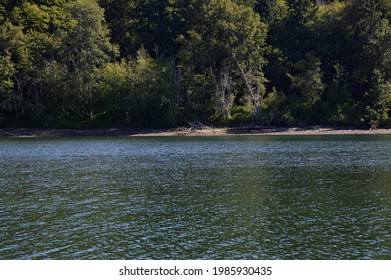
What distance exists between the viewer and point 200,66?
4301 inches

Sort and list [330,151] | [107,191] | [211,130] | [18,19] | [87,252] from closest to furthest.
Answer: [87,252], [107,191], [330,151], [211,130], [18,19]

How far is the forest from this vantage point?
102938 millimetres

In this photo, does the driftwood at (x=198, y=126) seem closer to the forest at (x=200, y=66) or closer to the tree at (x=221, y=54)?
the forest at (x=200, y=66)

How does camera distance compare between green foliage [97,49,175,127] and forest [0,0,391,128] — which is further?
green foliage [97,49,175,127]

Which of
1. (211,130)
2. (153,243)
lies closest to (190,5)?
(211,130)

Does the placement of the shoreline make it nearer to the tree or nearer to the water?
the tree

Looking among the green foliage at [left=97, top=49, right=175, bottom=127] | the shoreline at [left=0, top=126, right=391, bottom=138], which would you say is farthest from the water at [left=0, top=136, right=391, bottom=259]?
the green foliage at [left=97, top=49, right=175, bottom=127]

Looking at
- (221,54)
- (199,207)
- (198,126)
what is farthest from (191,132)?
(199,207)

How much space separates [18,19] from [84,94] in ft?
73.0

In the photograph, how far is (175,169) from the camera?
173ft

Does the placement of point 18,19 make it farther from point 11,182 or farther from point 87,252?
point 87,252

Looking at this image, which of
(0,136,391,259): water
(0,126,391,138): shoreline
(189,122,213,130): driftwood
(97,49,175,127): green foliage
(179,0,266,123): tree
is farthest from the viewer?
(97,49,175,127): green foliage

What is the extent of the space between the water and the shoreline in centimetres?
3712

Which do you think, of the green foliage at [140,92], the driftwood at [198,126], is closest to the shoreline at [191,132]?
the driftwood at [198,126]
